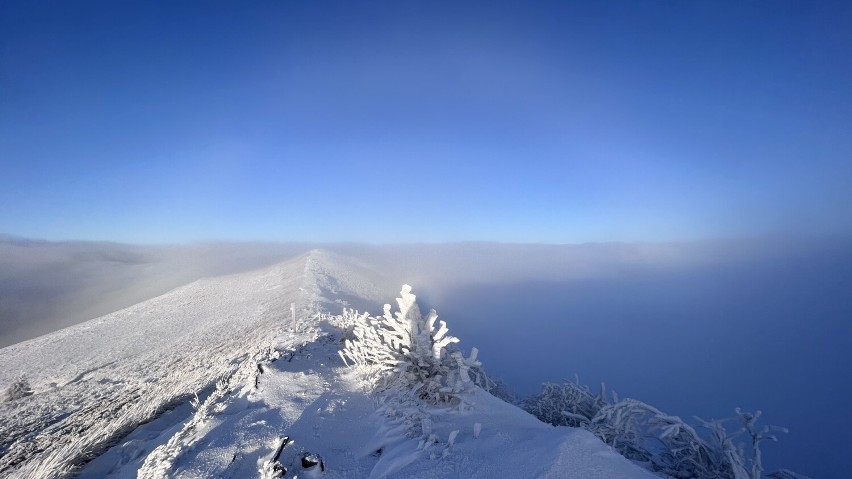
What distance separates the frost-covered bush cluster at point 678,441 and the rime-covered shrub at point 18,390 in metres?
9.92

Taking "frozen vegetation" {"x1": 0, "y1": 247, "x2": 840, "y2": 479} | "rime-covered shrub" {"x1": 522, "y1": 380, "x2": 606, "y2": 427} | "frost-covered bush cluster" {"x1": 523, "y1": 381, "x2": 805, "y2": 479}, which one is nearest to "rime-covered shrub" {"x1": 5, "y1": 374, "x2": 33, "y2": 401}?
"frozen vegetation" {"x1": 0, "y1": 247, "x2": 840, "y2": 479}

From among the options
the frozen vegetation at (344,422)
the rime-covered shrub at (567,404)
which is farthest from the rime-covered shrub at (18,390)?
the rime-covered shrub at (567,404)

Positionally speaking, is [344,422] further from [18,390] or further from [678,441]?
[18,390]

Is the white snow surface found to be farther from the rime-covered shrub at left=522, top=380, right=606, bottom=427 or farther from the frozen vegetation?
the rime-covered shrub at left=522, top=380, right=606, bottom=427

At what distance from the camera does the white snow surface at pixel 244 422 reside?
106 inches

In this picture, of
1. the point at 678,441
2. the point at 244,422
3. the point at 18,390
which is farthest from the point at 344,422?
the point at 18,390

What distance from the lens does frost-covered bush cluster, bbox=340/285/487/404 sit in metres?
3.85

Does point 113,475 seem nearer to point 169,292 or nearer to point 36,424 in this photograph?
point 36,424

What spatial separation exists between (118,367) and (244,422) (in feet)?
23.0

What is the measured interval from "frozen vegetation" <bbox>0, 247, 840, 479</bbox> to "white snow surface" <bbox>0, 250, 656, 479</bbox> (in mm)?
18

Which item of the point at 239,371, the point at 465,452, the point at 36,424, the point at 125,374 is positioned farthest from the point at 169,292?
the point at 465,452

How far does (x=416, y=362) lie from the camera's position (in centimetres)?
406

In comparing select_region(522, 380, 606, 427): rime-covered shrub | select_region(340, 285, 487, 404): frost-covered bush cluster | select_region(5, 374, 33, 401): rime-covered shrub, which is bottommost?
select_region(5, 374, 33, 401): rime-covered shrub

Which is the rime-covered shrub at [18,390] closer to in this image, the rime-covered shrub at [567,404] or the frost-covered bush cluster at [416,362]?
the frost-covered bush cluster at [416,362]
